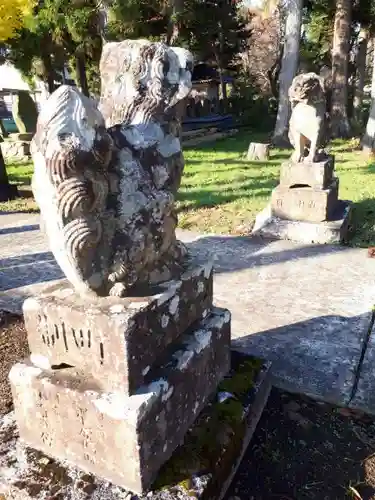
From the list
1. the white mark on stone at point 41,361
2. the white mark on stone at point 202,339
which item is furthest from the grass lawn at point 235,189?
the white mark on stone at point 41,361

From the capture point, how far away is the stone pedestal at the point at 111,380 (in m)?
1.91

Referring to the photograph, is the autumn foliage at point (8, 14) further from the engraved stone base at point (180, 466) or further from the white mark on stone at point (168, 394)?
the white mark on stone at point (168, 394)

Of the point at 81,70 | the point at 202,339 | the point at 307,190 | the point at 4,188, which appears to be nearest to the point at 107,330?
the point at 202,339

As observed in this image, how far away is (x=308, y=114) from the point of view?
19.9ft

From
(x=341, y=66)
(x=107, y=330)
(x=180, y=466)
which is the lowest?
(x=180, y=466)

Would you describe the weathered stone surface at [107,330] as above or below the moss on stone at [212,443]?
above

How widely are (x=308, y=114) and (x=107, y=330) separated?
198 inches

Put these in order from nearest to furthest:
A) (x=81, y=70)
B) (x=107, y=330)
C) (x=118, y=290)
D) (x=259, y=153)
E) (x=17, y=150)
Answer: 1. (x=107, y=330)
2. (x=118, y=290)
3. (x=259, y=153)
4. (x=17, y=150)
5. (x=81, y=70)

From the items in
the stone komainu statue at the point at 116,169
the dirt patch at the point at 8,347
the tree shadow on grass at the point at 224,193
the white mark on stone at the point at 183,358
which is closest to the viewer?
the stone komainu statue at the point at 116,169

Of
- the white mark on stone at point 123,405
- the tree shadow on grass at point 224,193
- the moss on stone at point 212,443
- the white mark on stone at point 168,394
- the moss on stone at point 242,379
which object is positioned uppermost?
the white mark on stone at point 123,405

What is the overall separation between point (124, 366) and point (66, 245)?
0.54 meters

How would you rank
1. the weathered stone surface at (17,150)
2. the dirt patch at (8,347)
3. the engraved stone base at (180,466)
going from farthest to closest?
1. the weathered stone surface at (17,150)
2. the dirt patch at (8,347)
3. the engraved stone base at (180,466)

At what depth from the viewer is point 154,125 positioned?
203 cm

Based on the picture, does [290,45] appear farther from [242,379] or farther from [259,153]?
[242,379]
